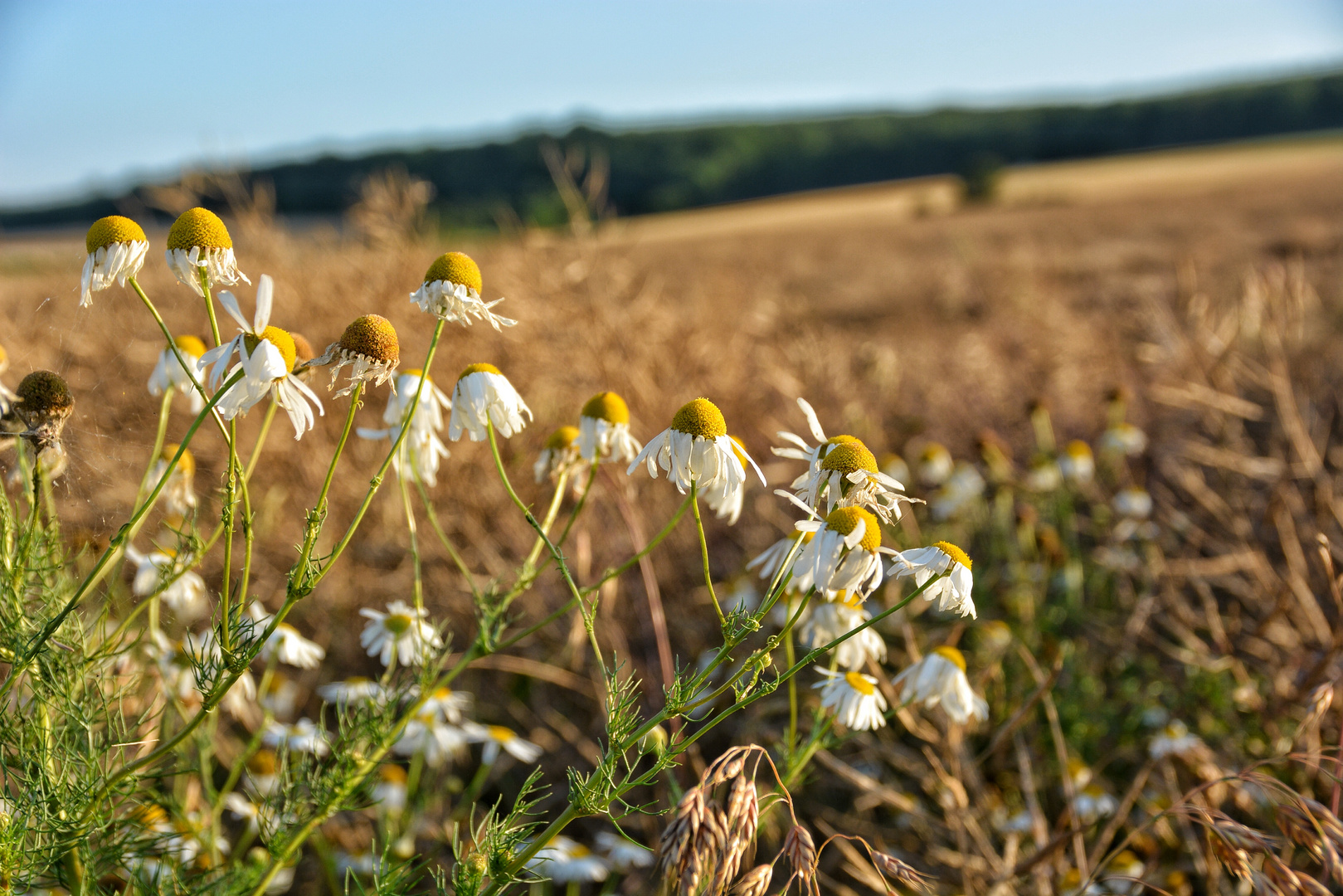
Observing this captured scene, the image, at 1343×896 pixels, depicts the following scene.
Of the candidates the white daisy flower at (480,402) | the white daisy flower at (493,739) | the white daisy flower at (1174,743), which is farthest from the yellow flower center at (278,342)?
the white daisy flower at (1174,743)

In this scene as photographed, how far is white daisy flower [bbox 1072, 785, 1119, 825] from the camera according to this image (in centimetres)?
215

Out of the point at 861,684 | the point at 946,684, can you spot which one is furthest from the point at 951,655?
the point at 861,684

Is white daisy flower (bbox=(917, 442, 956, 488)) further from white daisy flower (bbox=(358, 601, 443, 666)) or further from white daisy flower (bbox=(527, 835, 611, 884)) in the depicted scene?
white daisy flower (bbox=(358, 601, 443, 666))

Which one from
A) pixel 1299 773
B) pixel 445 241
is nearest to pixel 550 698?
pixel 1299 773

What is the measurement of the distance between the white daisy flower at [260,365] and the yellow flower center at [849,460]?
64 cm

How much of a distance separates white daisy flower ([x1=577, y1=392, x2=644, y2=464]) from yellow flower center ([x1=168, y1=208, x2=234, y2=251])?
1.88 ft

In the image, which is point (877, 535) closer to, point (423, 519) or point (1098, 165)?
point (423, 519)

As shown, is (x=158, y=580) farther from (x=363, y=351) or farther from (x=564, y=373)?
(x=564, y=373)

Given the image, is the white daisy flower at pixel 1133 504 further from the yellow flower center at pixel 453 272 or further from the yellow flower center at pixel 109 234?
the yellow flower center at pixel 109 234

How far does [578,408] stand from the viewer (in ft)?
13.1

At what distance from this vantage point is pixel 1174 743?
2.21 meters

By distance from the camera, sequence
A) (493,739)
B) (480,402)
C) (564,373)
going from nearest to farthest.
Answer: (480,402)
(493,739)
(564,373)

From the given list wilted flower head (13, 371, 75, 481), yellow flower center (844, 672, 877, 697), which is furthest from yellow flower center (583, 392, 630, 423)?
wilted flower head (13, 371, 75, 481)

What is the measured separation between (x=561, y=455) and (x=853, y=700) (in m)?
0.68
